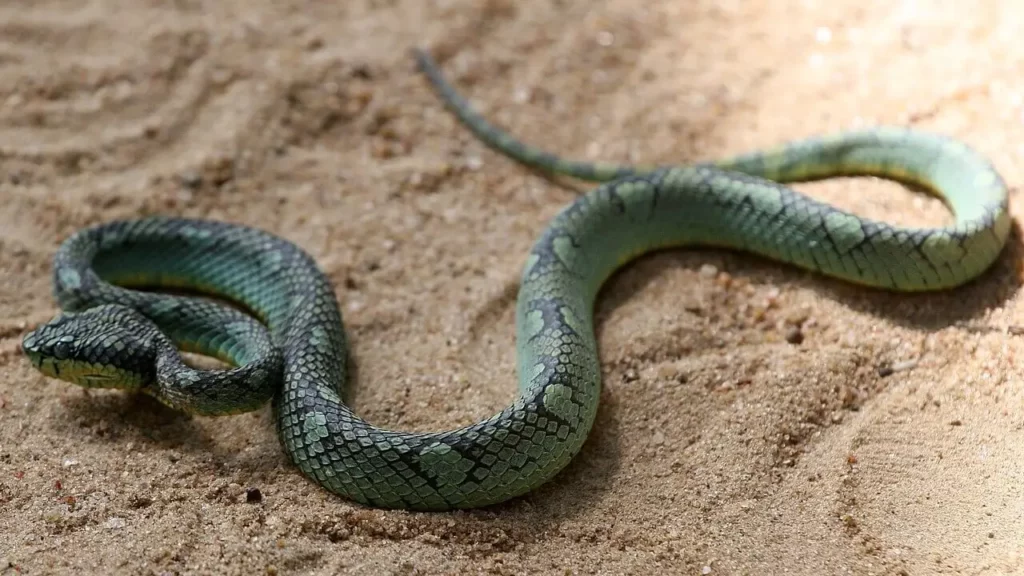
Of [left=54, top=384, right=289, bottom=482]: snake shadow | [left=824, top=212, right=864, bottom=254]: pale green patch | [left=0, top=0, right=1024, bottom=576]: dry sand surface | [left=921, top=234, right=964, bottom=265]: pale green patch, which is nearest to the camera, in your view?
[left=0, top=0, right=1024, bottom=576]: dry sand surface

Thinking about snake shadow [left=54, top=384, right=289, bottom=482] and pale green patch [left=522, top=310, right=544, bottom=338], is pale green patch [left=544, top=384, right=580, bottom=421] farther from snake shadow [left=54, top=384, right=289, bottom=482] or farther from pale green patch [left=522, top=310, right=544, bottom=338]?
snake shadow [left=54, top=384, right=289, bottom=482]

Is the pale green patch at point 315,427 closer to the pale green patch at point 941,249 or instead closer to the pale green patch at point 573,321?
the pale green patch at point 573,321

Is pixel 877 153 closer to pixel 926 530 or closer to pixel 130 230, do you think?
pixel 926 530

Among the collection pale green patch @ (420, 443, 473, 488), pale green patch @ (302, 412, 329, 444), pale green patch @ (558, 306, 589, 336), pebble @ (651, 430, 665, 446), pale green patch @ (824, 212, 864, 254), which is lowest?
pebble @ (651, 430, 665, 446)

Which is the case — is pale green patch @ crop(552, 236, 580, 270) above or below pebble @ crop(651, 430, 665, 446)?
above

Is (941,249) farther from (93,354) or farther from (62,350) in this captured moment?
(62,350)

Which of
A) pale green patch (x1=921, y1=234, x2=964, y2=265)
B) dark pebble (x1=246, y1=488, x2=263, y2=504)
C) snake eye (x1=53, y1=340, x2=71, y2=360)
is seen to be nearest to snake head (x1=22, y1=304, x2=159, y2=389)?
snake eye (x1=53, y1=340, x2=71, y2=360)

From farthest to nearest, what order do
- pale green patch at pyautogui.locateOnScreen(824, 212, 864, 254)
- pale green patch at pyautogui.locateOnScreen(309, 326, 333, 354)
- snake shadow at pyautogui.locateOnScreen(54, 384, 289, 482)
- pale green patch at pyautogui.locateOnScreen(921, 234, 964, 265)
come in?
1. pale green patch at pyautogui.locateOnScreen(824, 212, 864, 254)
2. pale green patch at pyautogui.locateOnScreen(921, 234, 964, 265)
3. pale green patch at pyautogui.locateOnScreen(309, 326, 333, 354)
4. snake shadow at pyautogui.locateOnScreen(54, 384, 289, 482)
